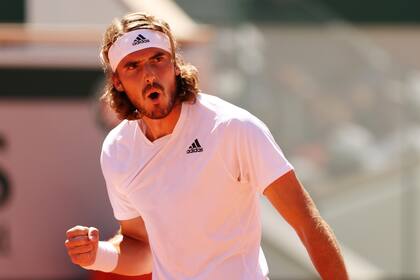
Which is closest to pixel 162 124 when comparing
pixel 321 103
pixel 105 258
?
pixel 105 258

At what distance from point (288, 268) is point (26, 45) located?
3040mm

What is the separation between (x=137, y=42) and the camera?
4.31 m

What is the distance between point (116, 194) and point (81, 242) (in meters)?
0.32

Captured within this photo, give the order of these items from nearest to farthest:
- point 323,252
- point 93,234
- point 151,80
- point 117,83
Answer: point 323,252, point 151,80, point 93,234, point 117,83

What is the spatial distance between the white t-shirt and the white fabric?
22cm

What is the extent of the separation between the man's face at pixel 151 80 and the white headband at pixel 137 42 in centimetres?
2

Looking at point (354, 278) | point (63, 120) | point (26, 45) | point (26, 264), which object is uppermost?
point (26, 45)

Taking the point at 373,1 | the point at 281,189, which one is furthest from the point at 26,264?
the point at 373,1

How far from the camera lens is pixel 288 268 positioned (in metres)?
9.80

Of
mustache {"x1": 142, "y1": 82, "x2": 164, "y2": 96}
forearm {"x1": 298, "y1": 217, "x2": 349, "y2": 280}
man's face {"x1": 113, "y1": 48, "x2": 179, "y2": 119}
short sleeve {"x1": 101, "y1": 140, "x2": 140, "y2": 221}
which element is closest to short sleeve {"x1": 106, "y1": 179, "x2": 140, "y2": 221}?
short sleeve {"x1": 101, "y1": 140, "x2": 140, "y2": 221}

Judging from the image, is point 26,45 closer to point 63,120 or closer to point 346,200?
point 63,120

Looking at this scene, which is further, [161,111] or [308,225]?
[161,111]

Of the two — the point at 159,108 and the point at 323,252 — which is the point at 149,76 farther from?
the point at 323,252

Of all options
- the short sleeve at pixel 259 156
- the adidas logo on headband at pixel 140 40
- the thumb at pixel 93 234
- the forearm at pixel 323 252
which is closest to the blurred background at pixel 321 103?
the adidas logo on headband at pixel 140 40
